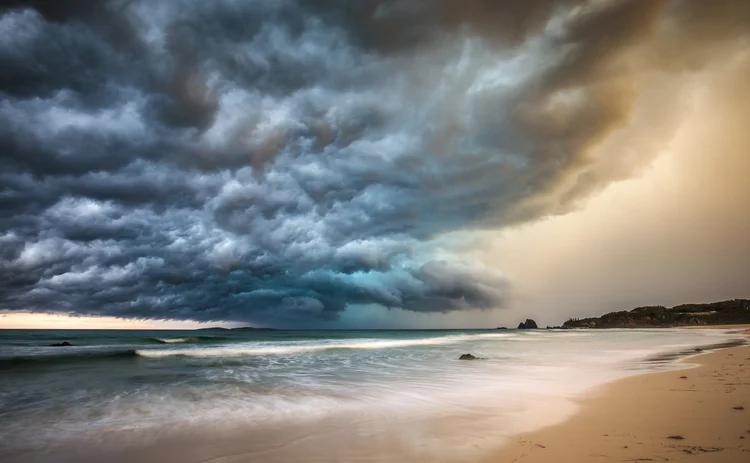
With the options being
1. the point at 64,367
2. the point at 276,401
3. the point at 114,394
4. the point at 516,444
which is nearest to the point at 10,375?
the point at 64,367

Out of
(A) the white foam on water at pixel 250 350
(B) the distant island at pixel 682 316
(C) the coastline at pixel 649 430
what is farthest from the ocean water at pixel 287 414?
(B) the distant island at pixel 682 316

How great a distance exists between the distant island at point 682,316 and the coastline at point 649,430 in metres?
138

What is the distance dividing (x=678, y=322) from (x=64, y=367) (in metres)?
154

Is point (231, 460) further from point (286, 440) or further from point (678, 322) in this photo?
point (678, 322)

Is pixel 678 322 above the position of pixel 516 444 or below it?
below

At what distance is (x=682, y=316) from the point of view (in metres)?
126

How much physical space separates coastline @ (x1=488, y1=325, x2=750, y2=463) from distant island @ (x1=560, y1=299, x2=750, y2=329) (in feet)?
452

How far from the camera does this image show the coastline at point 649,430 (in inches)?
192

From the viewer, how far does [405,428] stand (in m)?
7.11

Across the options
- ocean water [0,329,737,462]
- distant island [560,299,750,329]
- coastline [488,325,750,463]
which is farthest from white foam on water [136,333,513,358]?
distant island [560,299,750,329]

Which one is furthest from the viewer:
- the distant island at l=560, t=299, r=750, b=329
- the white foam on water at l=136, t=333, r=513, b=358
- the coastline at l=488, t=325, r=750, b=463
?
the distant island at l=560, t=299, r=750, b=329

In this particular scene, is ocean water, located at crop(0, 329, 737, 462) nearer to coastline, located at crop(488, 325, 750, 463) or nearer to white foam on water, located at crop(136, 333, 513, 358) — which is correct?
coastline, located at crop(488, 325, 750, 463)

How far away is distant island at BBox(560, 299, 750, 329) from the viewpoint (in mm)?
115469

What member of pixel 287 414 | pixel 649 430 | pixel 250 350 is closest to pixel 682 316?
pixel 250 350
